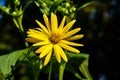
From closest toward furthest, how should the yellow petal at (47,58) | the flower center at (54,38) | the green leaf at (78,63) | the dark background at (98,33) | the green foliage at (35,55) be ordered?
the yellow petal at (47,58), the flower center at (54,38), the green foliage at (35,55), the green leaf at (78,63), the dark background at (98,33)

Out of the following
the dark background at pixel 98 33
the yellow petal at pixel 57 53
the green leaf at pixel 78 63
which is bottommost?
the dark background at pixel 98 33

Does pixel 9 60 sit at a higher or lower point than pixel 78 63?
higher

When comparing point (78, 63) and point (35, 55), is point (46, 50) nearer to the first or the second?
point (35, 55)

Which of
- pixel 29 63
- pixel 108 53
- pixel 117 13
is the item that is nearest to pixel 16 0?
pixel 29 63

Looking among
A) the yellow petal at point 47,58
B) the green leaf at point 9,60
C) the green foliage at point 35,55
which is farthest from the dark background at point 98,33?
the yellow petal at point 47,58

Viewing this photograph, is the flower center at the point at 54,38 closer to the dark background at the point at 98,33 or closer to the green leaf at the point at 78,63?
the green leaf at the point at 78,63

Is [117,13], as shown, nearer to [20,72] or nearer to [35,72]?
[20,72]

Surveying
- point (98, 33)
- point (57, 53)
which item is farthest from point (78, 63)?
point (98, 33)

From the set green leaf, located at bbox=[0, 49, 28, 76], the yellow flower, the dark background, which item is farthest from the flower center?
the dark background

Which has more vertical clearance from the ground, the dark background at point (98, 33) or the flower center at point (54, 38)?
the flower center at point (54, 38)
